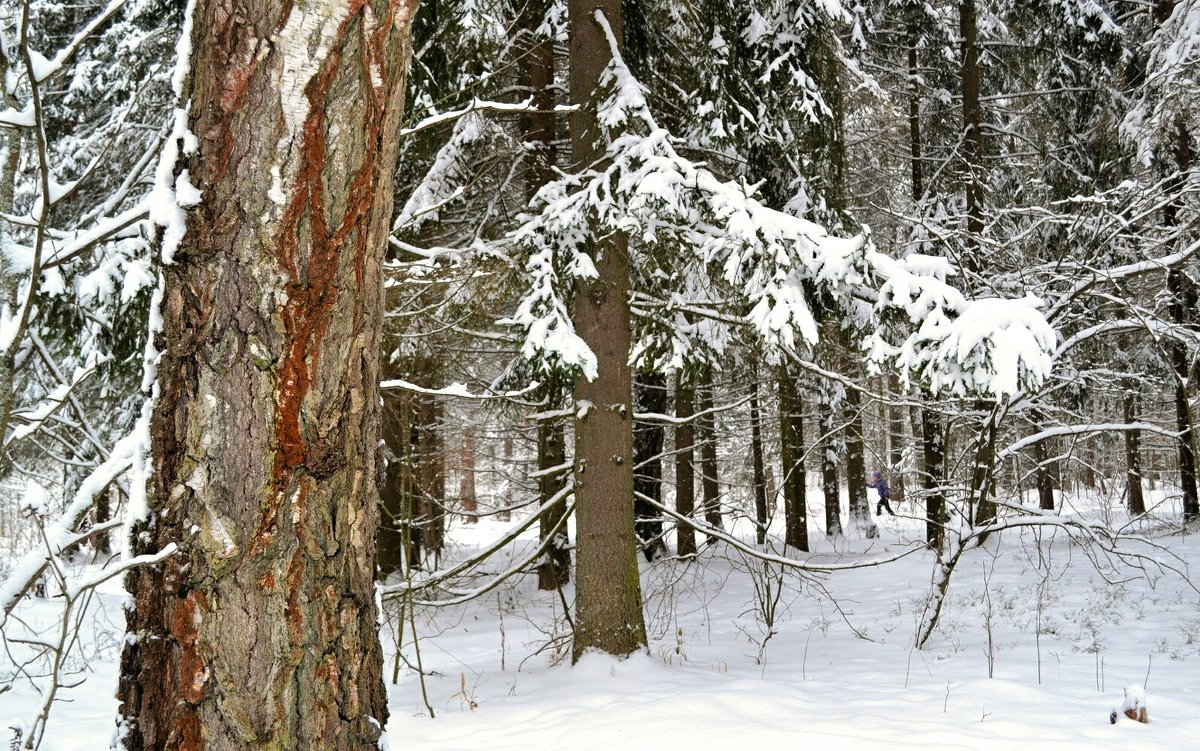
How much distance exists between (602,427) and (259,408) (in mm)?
4632

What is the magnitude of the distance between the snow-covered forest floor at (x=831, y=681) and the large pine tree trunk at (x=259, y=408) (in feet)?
4.23

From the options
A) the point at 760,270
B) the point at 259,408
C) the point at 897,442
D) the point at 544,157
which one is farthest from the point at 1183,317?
the point at 897,442

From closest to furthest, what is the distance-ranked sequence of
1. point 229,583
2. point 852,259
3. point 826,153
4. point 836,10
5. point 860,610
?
point 229,583 < point 852,259 < point 836,10 < point 826,153 < point 860,610

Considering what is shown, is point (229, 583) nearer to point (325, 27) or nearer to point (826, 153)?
point (325, 27)

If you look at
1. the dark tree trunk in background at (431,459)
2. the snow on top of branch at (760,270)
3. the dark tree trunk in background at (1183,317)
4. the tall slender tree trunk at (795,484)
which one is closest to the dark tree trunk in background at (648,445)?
the tall slender tree trunk at (795,484)

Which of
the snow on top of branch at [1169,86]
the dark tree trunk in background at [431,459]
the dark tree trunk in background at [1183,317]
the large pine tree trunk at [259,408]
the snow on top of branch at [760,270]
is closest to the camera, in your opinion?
the large pine tree trunk at [259,408]

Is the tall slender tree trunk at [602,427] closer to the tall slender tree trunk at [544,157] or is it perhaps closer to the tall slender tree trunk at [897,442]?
the tall slender tree trunk at [544,157]

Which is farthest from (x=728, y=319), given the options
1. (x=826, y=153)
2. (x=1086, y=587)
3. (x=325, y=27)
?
(x=1086, y=587)

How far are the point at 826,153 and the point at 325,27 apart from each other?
6.16 meters

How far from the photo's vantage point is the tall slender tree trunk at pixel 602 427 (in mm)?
5859

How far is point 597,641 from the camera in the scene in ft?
19.1

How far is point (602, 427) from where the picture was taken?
238 inches

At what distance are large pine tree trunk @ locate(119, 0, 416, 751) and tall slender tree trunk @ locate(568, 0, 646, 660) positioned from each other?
4.32 meters

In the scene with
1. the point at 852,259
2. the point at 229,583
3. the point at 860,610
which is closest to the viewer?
the point at 229,583
